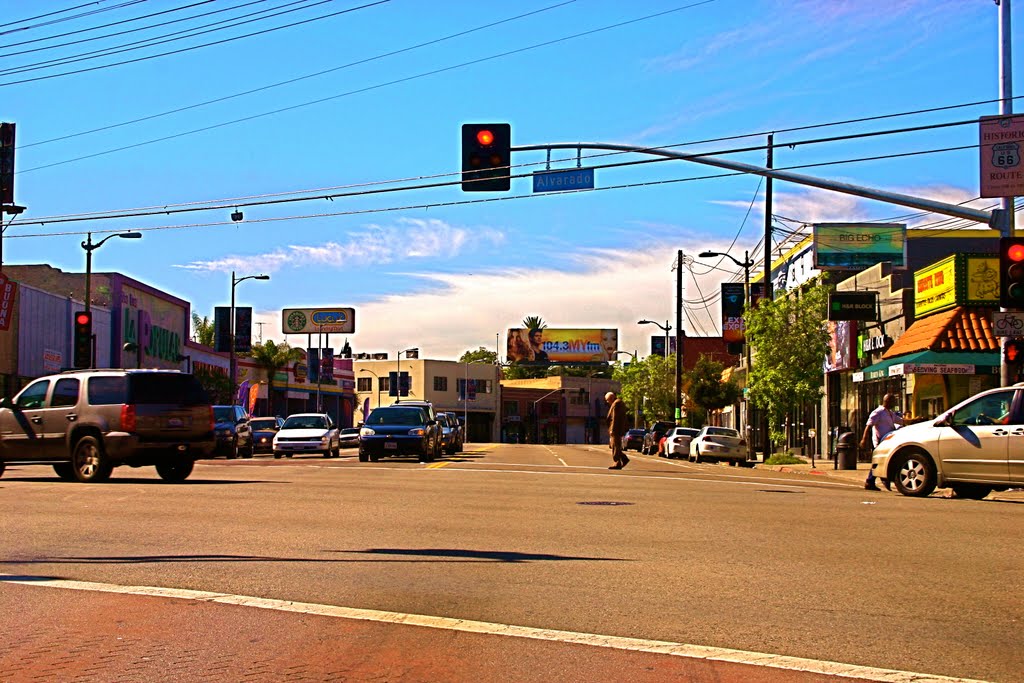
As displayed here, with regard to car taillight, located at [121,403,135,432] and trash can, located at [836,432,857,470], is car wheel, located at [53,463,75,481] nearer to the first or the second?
car taillight, located at [121,403,135,432]

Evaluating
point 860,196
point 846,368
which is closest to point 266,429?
point 846,368

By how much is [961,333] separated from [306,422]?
72.7 ft

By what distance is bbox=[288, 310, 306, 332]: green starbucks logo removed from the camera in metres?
107

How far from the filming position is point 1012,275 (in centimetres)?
1934

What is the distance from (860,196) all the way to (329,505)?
12.2 meters

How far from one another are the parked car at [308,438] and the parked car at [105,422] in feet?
63.2

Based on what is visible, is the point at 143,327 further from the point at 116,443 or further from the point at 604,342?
the point at 604,342

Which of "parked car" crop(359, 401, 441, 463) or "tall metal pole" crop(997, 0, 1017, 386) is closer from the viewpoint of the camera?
"tall metal pole" crop(997, 0, 1017, 386)

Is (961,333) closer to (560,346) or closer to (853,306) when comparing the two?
(853,306)

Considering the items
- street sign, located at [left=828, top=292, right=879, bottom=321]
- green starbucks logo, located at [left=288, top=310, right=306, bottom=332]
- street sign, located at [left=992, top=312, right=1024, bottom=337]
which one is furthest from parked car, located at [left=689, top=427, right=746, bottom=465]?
green starbucks logo, located at [left=288, top=310, right=306, bottom=332]

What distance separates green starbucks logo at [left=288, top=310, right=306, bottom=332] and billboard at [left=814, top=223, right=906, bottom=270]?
205 feet

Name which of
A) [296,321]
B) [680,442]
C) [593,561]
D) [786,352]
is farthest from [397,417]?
[296,321]

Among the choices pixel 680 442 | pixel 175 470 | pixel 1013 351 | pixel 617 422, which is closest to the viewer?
pixel 1013 351

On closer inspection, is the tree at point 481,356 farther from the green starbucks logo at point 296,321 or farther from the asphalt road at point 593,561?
the asphalt road at point 593,561
